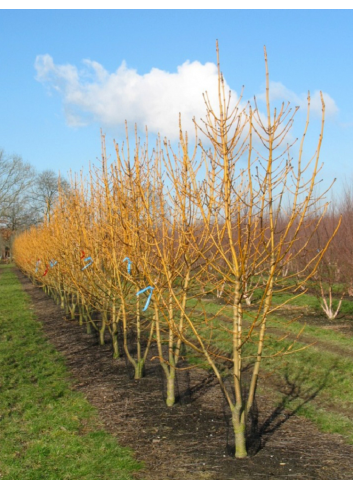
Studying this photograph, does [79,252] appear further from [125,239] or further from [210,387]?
[210,387]

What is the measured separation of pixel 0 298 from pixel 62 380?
12.6m

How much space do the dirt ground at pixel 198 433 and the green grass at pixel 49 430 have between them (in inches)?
6.3

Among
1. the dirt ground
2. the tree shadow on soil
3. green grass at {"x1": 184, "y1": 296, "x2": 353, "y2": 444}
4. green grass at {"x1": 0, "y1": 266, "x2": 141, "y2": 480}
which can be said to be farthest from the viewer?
green grass at {"x1": 184, "y1": 296, "x2": 353, "y2": 444}

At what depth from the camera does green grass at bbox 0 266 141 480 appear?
378 centimetres

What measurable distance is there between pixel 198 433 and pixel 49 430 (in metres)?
1.37

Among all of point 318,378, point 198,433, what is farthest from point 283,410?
point 318,378

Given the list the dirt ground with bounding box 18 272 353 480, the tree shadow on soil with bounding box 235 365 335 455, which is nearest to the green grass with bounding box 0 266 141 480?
the dirt ground with bounding box 18 272 353 480

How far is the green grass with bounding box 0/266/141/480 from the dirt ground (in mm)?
160

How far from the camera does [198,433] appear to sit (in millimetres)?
4379

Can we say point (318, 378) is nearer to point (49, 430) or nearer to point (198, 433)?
point (198, 433)

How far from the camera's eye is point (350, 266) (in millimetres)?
11016

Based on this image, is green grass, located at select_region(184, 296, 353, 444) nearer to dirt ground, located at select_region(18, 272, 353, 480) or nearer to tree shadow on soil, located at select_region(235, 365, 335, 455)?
tree shadow on soil, located at select_region(235, 365, 335, 455)

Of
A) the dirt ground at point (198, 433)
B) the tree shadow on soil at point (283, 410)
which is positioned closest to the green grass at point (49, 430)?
the dirt ground at point (198, 433)

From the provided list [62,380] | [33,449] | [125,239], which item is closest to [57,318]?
[62,380]
